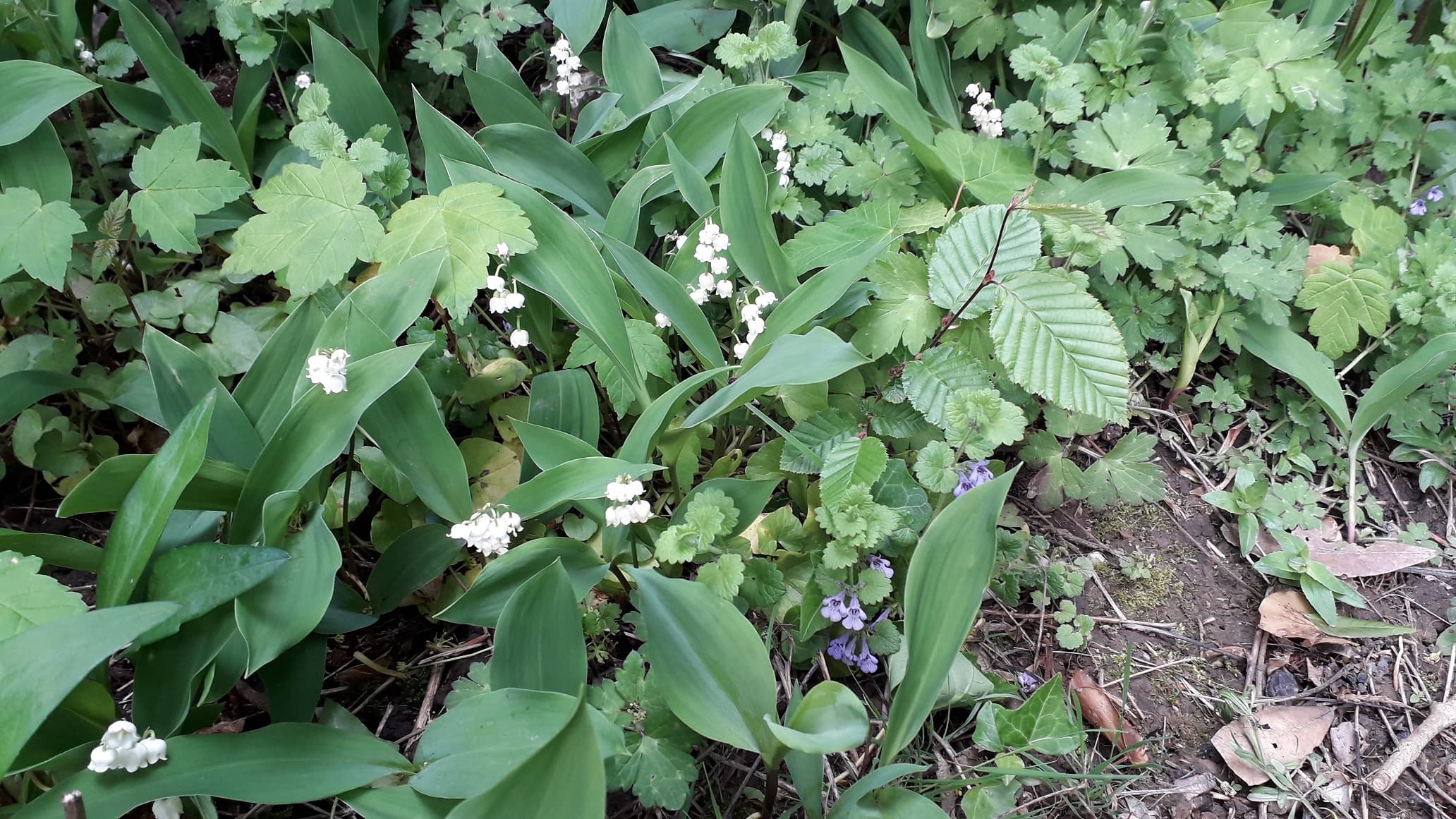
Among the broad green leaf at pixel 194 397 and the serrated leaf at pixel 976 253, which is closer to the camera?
the broad green leaf at pixel 194 397

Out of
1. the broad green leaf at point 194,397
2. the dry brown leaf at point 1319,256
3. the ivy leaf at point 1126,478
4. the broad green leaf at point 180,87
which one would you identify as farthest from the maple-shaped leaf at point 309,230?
the dry brown leaf at point 1319,256

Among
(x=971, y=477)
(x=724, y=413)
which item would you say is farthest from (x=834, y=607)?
(x=724, y=413)

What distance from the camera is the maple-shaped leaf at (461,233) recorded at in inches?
53.7

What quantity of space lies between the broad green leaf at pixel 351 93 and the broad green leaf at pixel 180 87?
0.21 meters

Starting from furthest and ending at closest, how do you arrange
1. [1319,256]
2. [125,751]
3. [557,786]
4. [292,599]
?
[1319,256] < [292,599] < [125,751] < [557,786]

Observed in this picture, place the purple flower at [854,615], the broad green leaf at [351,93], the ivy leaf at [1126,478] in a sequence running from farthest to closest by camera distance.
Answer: the broad green leaf at [351,93], the ivy leaf at [1126,478], the purple flower at [854,615]

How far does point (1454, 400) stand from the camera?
1.82m

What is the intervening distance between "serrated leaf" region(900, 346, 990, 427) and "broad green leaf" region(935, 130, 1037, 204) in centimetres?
45

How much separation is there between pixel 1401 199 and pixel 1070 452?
1046 mm

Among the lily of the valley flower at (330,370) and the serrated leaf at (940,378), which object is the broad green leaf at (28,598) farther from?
the serrated leaf at (940,378)

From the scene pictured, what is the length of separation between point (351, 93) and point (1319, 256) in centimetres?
222

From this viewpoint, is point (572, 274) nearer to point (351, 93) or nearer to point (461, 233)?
point (461, 233)

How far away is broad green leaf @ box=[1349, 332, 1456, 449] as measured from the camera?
5.36ft

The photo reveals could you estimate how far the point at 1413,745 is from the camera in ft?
4.72
